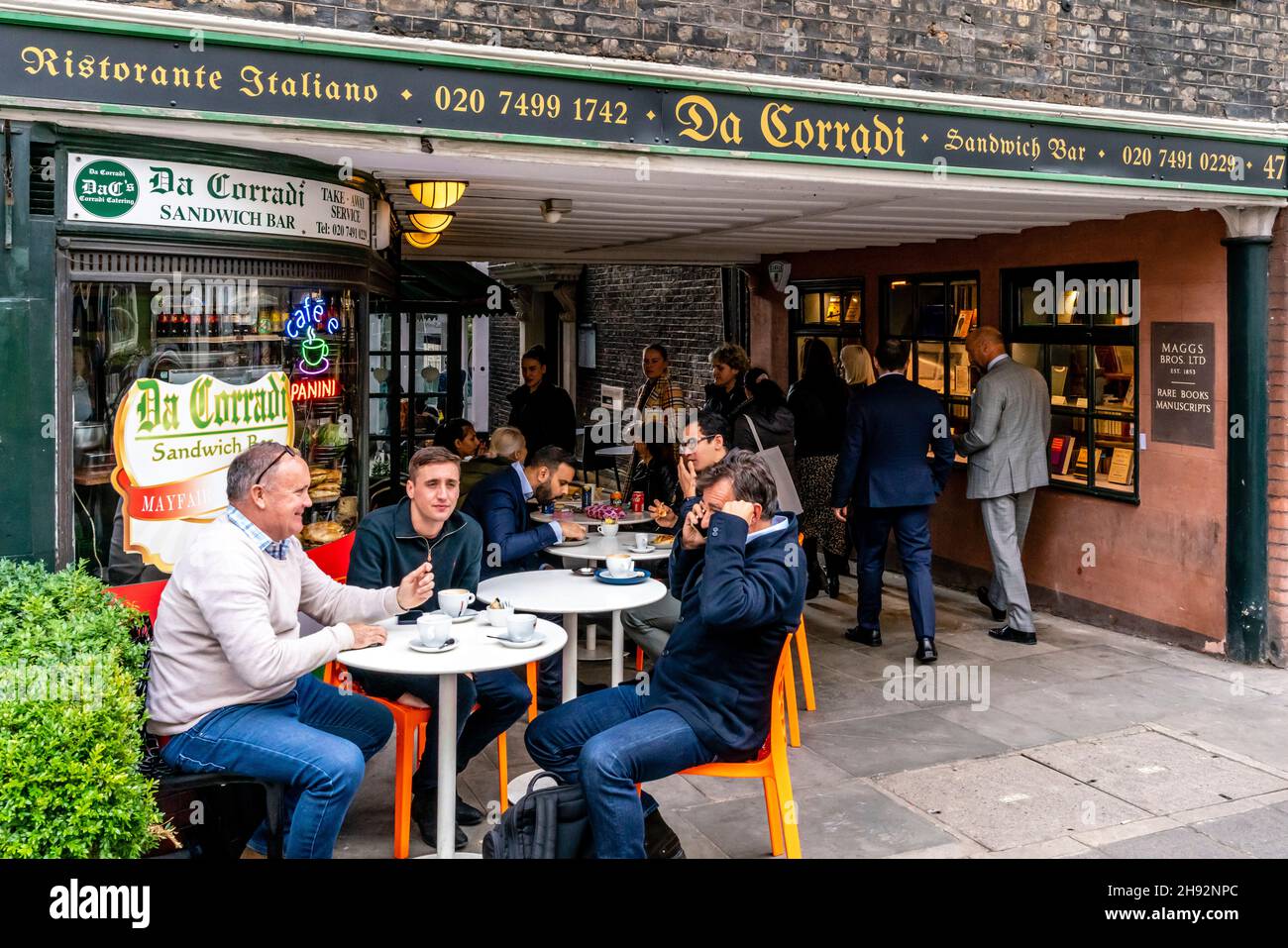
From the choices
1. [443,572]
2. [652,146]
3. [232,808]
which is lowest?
[232,808]

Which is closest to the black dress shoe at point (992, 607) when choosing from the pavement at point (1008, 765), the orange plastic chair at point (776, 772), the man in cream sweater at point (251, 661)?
the pavement at point (1008, 765)

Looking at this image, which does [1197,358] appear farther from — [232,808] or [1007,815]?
[232,808]

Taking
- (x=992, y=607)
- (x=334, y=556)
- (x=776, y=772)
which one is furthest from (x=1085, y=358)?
(x=334, y=556)

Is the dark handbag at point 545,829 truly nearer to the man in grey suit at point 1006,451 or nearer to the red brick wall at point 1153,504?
the man in grey suit at point 1006,451

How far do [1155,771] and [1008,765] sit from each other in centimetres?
65

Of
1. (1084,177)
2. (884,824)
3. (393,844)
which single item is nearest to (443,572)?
(393,844)

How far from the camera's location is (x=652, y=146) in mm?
5711

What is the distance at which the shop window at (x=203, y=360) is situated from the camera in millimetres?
4742

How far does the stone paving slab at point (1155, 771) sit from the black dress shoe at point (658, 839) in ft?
7.03

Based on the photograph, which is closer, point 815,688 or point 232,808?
point 232,808

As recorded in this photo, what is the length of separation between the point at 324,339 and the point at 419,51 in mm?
1302

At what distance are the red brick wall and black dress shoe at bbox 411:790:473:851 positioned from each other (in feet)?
16.7

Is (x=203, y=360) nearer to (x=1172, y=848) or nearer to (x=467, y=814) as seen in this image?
(x=467, y=814)

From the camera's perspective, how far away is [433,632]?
14.7 feet
